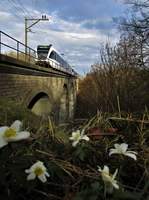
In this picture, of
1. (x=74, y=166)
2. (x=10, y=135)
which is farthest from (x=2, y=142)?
(x=74, y=166)

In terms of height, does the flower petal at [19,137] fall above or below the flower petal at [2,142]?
above

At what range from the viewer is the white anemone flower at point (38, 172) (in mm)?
1490

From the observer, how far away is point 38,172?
1503 mm

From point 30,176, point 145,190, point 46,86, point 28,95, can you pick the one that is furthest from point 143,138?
point 46,86

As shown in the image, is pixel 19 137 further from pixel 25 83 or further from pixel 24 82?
pixel 25 83

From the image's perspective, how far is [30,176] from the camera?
4.90 ft

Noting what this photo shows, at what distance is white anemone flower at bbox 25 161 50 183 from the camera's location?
1490 millimetres

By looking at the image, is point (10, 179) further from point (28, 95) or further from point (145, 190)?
point (28, 95)

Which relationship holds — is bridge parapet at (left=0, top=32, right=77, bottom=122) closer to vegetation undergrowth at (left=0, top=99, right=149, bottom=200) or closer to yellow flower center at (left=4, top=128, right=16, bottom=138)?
vegetation undergrowth at (left=0, top=99, right=149, bottom=200)

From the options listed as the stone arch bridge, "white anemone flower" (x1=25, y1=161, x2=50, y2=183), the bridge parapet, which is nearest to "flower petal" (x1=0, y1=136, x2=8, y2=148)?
"white anemone flower" (x1=25, y1=161, x2=50, y2=183)

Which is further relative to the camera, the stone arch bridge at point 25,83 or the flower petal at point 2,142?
the stone arch bridge at point 25,83

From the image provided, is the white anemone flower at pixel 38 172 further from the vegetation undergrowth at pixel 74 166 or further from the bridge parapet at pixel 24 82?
the bridge parapet at pixel 24 82

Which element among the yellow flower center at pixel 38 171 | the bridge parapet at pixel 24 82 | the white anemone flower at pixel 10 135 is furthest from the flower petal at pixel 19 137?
the bridge parapet at pixel 24 82

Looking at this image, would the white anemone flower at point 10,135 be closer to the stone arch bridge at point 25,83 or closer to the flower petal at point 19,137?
the flower petal at point 19,137
